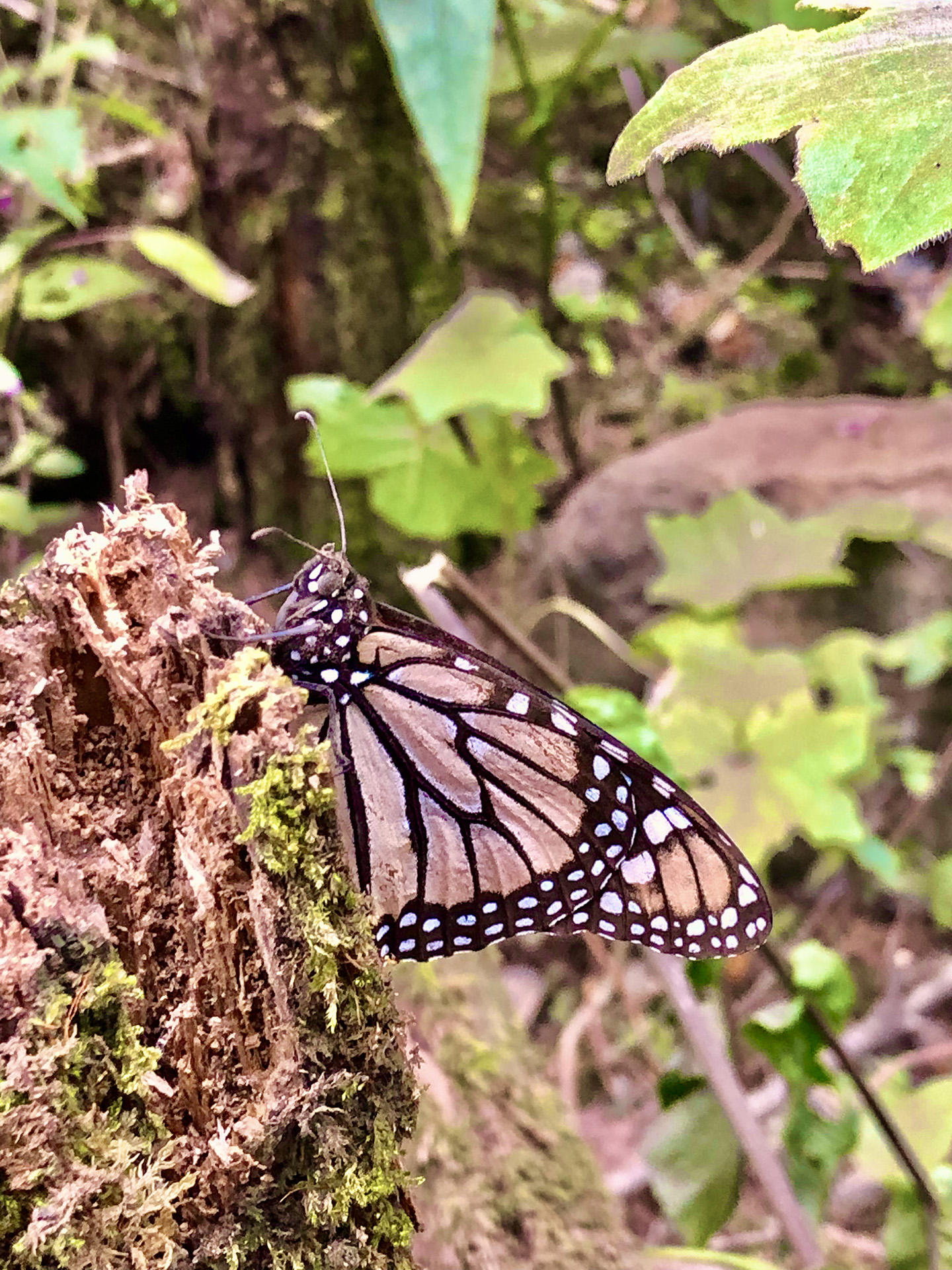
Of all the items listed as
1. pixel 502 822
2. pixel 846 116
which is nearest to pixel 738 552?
pixel 502 822

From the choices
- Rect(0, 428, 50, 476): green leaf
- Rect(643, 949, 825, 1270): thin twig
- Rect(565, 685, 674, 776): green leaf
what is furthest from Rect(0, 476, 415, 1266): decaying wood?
Rect(0, 428, 50, 476): green leaf

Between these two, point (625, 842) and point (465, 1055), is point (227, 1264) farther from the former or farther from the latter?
point (465, 1055)

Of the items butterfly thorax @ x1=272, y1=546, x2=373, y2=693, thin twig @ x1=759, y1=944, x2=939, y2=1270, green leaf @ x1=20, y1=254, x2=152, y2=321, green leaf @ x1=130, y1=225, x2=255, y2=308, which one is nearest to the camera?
butterfly thorax @ x1=272, y1=546, x2=373, y2=693

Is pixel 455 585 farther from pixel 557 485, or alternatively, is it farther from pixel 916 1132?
pixel 557 485

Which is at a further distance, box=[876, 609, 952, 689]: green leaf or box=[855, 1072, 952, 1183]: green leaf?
box=[876, 609, 952, 689]: green leaf

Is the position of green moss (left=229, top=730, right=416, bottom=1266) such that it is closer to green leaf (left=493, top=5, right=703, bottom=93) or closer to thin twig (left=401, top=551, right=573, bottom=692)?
thin twig (left=401, top=551, right=573, bottom=692)

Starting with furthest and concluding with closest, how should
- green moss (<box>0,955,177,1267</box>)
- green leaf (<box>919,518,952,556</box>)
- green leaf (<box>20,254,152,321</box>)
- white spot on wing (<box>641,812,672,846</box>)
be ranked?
green leaf (<box>919,518,952,556</box>) → green leaf (<box>20,254,152,321</box>) → white spot on wing (<box>641,812,672,846</box>) → green moss (<box>0,955,177,1267</box>)

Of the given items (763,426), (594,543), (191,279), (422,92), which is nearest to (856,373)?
(763,426)
